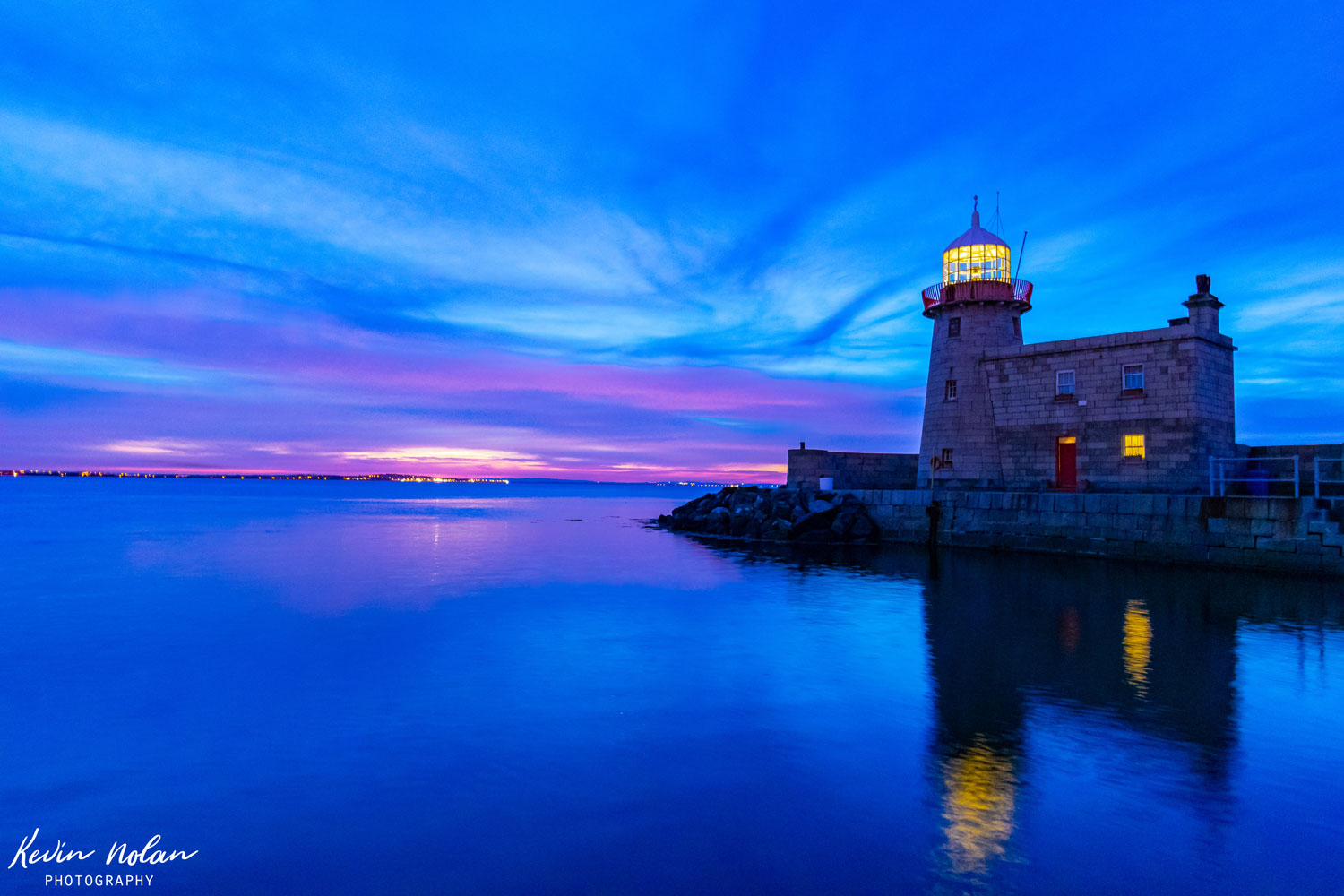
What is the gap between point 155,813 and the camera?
481 cm

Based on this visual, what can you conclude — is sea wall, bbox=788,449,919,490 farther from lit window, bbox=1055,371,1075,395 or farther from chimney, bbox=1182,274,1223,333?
chimney, bbox=1182,274,1223,333

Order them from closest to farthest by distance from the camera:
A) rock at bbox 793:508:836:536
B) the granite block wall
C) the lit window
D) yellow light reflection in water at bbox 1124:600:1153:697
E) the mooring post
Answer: yellow light reflection in water at bbox 1124:600:1153:697, the granite block wall, the lit window, the mooring post, rock at bbox 793:508:836:536

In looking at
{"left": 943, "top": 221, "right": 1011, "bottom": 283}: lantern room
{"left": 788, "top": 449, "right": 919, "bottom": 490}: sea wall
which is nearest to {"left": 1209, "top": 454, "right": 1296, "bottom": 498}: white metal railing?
{"left": 943, "top": 221, "right": 1011, "bottom": 283}: lantern room

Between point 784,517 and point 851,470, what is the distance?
4.33 metres

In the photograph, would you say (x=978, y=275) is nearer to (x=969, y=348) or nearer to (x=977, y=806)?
(x=969, y=348)

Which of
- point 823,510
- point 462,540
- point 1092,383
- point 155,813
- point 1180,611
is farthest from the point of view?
point 462,540

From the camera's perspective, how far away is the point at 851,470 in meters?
29.0

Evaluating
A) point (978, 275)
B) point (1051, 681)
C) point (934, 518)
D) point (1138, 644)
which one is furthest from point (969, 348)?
point (1051, 681)

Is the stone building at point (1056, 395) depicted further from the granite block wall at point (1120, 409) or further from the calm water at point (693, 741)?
the calm water at point (693, 741)

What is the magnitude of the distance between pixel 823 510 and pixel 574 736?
19.3 m

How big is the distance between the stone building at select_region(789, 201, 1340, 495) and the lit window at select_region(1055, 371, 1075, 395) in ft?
0.10

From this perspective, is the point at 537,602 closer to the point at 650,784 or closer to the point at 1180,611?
the point at 650,784

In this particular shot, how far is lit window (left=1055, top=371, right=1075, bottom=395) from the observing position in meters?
20.7

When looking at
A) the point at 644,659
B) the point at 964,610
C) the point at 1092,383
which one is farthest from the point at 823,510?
the point at 644,659
